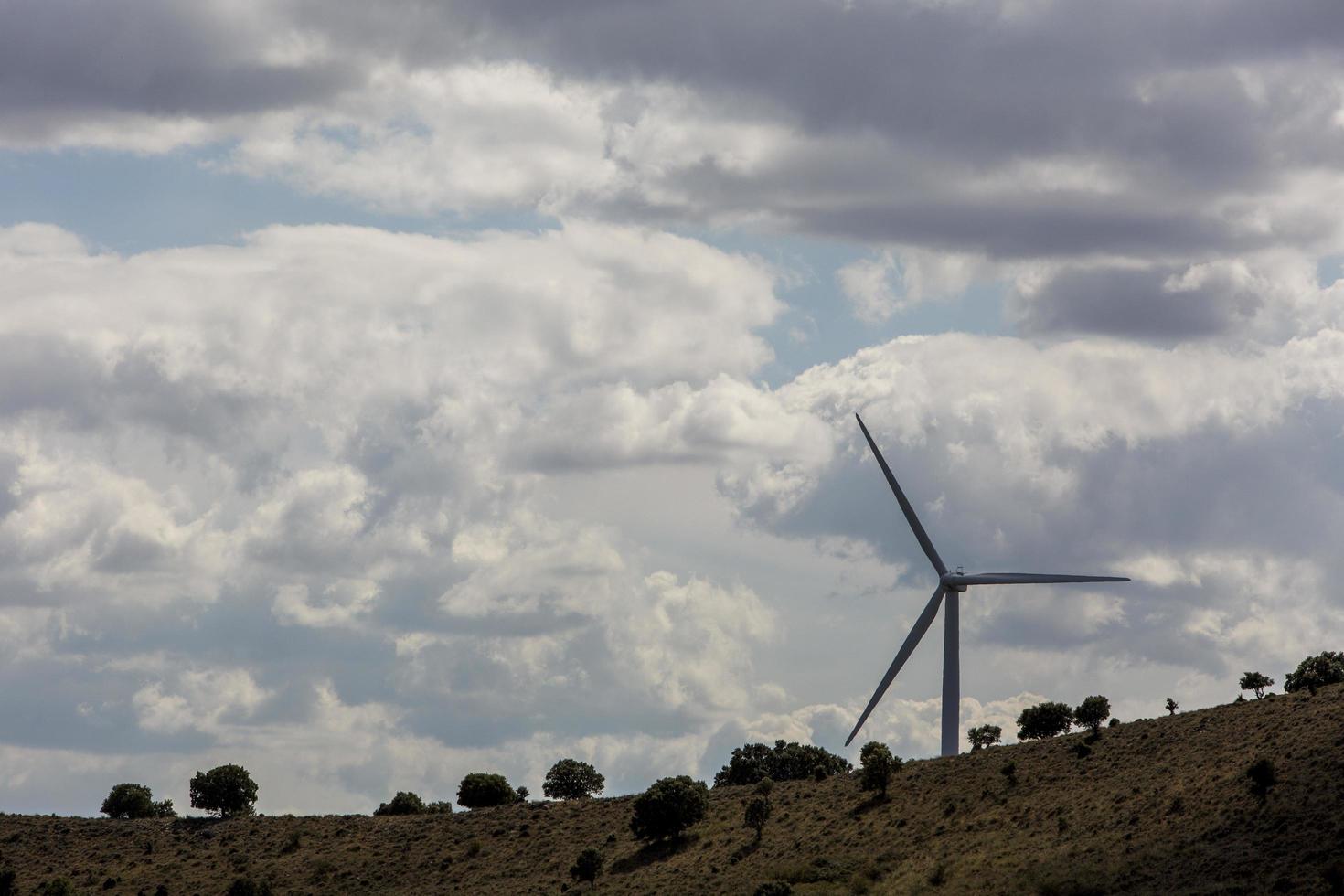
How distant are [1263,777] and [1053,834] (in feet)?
67.4

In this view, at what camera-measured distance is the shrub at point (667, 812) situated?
19600 cm

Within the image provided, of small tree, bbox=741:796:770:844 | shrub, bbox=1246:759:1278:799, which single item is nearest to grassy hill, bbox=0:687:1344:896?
shrub, bbox=1246:759:1278:799

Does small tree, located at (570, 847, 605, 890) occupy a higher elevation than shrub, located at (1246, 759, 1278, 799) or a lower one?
lower

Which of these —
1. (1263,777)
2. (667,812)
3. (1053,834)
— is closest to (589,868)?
(667,812)

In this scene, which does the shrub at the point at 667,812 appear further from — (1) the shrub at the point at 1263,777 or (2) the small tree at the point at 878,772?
(1) the shrub at the point at 1263,777

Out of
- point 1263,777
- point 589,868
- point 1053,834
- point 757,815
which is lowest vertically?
point 589,868

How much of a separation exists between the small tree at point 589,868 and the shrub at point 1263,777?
Result: 227 feet

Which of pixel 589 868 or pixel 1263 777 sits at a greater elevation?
pixel 1263 777

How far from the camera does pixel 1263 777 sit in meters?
153

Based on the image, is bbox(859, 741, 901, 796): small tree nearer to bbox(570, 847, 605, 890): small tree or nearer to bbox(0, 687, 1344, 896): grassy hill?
bbox(0, 687, 1344, 896): grassy hill

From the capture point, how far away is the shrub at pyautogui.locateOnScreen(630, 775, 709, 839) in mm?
196000

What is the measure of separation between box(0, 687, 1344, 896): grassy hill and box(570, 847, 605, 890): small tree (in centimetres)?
170

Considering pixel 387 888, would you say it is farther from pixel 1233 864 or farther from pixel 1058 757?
pixel 1233 864

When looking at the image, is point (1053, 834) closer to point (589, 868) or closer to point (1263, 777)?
point (1263, 777)
